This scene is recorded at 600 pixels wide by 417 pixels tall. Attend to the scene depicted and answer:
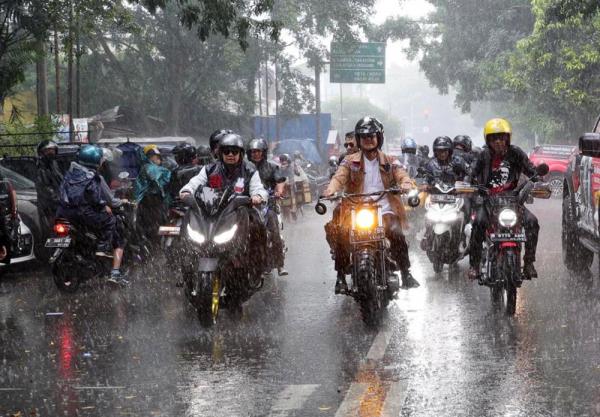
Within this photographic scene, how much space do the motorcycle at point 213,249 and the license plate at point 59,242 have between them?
2.35 meters

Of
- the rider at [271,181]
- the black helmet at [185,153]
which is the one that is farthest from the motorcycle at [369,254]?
the black helmet at [185,153]

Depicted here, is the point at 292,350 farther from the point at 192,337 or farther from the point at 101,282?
the point at 101,282

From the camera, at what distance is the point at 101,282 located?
11.8 metres

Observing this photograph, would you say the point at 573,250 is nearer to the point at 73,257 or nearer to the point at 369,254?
the point at 369,254

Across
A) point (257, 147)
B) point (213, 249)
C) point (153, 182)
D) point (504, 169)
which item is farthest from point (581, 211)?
point (153, 182)

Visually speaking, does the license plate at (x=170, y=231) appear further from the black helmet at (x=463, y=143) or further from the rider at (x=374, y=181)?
the black helmet at (x=463, y=143)

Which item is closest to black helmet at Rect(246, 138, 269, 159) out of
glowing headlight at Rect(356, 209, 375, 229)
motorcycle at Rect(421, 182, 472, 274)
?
motorcycle at Rect(421, 182, 472, 274)

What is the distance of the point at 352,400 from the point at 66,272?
5761mm

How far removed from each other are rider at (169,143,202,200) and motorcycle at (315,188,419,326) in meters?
4.17

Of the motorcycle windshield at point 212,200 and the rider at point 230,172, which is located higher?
the rider at point 230,172

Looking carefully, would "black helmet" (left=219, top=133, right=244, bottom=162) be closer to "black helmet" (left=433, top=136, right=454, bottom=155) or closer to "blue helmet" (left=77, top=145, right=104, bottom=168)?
"blue helmet" (left=77, top=145, right=104, bottom=168)

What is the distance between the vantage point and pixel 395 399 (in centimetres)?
571

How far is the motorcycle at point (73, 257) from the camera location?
1068cm

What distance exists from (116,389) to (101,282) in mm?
5778
